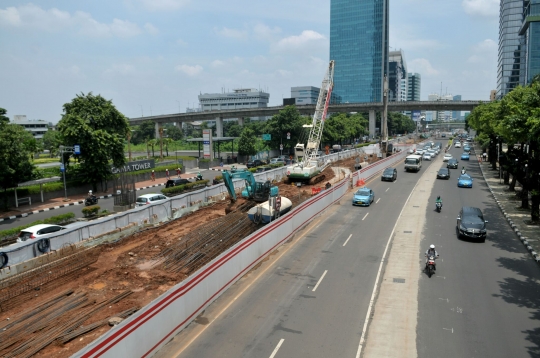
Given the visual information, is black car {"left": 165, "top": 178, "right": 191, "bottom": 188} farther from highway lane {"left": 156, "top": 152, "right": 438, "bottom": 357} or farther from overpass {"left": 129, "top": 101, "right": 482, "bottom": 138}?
overpass {"left": 129, "top": 101, "right": 482, "bottom": 138}

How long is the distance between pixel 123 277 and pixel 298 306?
7.85 meters

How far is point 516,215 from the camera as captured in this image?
30.9 meters

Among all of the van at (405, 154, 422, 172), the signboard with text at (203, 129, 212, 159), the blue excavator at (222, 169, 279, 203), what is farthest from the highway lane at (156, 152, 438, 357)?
the signboard with text at (203, 129, 212, 159)

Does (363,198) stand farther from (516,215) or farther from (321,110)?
(321,110)

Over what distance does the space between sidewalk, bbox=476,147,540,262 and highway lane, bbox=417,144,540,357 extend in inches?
21.6

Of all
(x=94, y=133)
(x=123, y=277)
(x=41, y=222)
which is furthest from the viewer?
(x=94, y=133)

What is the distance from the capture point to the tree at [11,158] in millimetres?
32531

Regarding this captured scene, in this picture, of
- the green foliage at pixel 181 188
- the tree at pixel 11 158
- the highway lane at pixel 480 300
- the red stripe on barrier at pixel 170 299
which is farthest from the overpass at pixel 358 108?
the red stripe on barrier at pixel 170 299

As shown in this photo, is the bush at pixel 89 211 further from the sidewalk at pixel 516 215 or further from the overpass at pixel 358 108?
the overpass at pixel 358 108

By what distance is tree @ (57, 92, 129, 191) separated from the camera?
42.2 metres

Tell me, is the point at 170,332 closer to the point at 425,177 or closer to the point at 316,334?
the point at 316,334

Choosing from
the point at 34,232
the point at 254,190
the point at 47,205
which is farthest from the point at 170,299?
the point at 47,205

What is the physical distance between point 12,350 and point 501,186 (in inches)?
1843

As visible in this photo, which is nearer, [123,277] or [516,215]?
[123,277]
